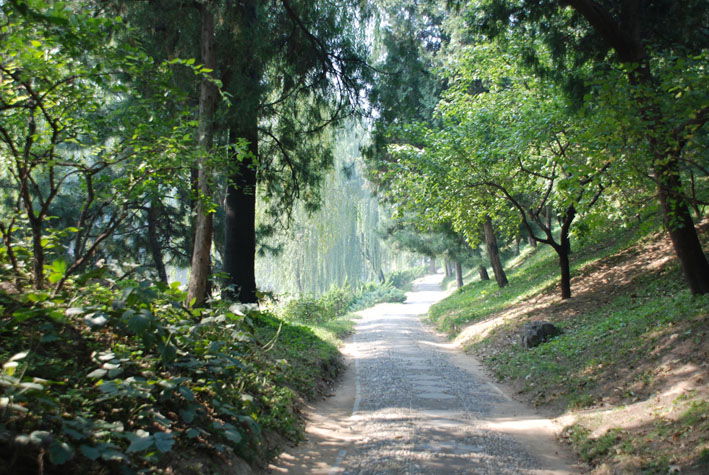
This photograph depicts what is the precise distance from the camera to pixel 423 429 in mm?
→ 5816

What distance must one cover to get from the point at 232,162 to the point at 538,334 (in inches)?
285

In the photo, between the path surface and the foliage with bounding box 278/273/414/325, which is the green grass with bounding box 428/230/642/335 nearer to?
the foliage with bounding box 278/273/414/325

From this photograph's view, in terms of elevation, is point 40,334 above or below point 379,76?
below

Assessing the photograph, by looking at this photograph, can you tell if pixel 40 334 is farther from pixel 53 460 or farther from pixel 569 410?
pixel 569 410

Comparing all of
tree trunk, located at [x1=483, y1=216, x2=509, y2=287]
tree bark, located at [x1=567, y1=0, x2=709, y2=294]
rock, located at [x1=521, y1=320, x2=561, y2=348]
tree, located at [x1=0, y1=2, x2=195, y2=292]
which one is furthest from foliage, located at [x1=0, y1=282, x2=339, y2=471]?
tree trunk, located at [x1=483, y1=216, x2=509, y2=287]

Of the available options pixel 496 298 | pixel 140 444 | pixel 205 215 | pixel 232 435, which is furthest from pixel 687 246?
pixel 496 298

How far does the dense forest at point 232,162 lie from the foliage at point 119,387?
0.02m

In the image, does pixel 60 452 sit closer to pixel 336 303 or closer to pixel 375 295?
pixel 336 303

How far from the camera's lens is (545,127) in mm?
10867

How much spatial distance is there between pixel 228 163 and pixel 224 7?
3.55 m

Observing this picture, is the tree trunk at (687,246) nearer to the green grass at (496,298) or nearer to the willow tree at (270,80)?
the willow tree at (270,80)

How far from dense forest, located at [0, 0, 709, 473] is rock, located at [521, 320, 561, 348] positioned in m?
2.33

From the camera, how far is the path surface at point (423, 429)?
4.82 metres

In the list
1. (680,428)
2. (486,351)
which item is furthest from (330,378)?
(680,428)
